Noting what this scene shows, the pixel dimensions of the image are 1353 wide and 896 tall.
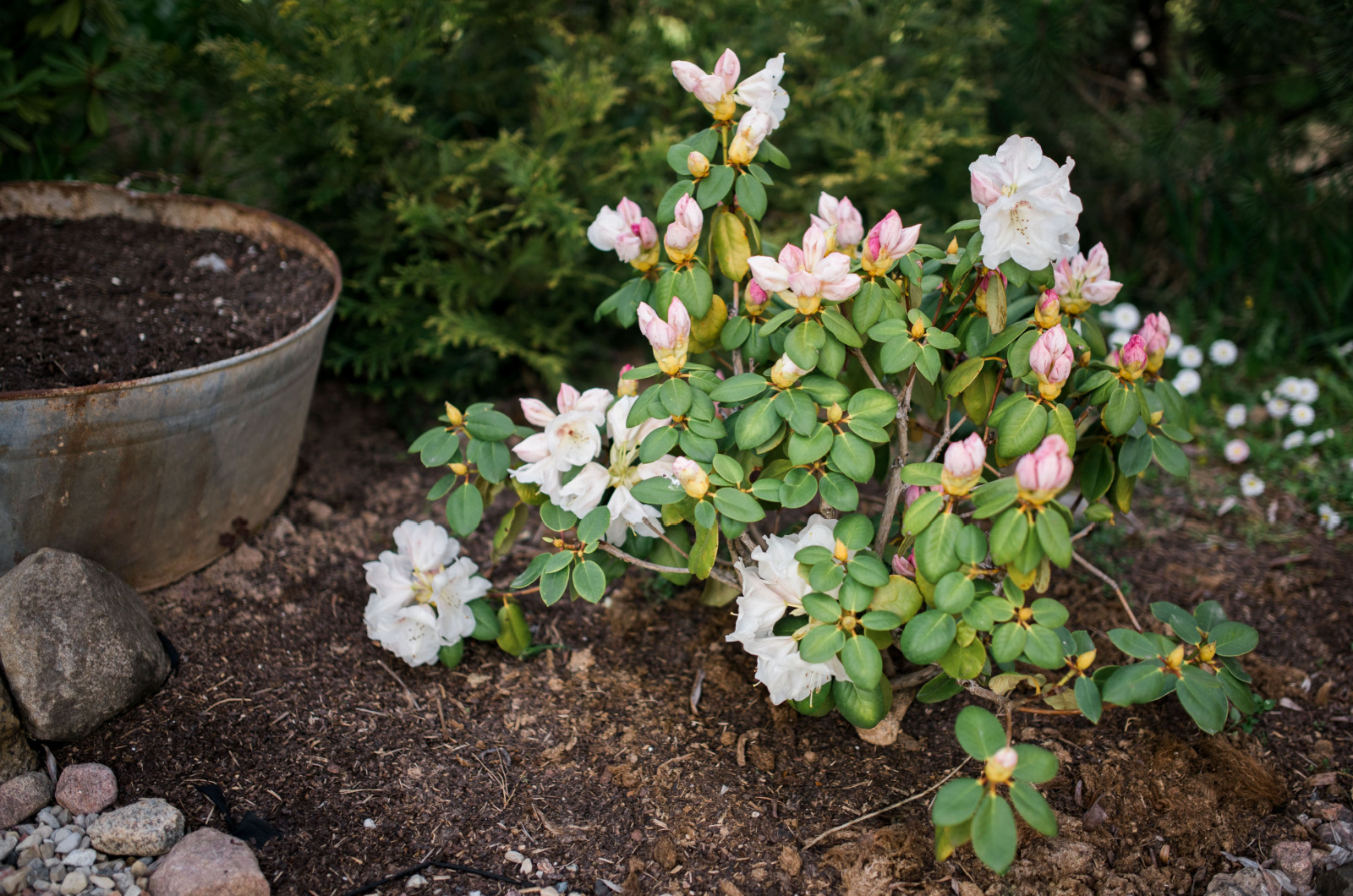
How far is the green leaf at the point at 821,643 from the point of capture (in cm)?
146

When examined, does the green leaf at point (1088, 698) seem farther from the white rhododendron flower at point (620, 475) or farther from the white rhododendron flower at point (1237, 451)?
the white rhododendron flower at point (1237, 451)

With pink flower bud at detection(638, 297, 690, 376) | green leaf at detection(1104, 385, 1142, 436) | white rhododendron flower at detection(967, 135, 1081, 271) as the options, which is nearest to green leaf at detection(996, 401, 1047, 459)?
green leaf at detection(1104, 385, 1142, 436)

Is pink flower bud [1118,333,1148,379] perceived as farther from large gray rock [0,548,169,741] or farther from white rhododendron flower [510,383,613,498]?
large gray rock [0,548,169,741]

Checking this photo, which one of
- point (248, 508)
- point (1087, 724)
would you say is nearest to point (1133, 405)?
point (1087, 724)

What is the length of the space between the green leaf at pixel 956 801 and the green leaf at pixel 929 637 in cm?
18

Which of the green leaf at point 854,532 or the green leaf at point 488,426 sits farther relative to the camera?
the green leaf at point 488,426

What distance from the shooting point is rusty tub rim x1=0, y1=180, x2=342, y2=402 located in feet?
5.91

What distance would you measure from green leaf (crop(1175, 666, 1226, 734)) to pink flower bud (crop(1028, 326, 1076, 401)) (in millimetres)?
516

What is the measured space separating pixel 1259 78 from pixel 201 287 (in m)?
3.62

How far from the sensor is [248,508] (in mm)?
2357

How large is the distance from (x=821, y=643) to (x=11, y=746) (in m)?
1.50

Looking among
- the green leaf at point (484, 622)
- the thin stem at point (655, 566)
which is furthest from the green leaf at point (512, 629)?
the thin stem at point (655, 566)

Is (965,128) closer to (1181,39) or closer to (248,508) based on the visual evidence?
(1181,39)

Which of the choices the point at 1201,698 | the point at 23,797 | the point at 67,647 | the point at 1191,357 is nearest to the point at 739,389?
the point at 1201,698
